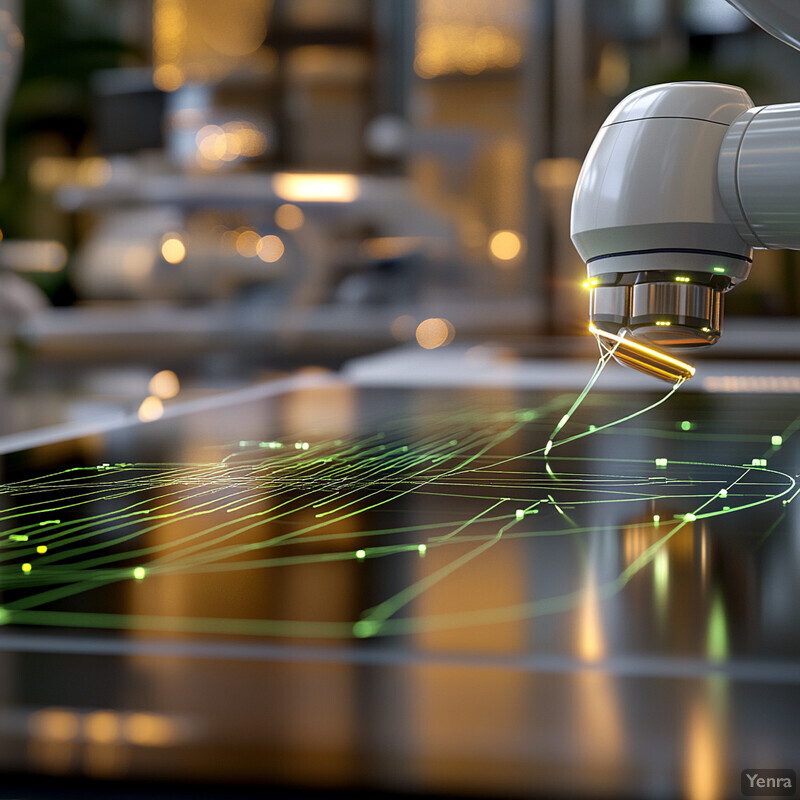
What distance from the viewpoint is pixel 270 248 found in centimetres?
214

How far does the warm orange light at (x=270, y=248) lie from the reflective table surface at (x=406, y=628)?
5.68ft

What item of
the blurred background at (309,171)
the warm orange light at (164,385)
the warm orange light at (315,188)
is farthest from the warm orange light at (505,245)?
the warm orange light at (164,385)

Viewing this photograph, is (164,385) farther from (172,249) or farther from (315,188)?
(315,188)

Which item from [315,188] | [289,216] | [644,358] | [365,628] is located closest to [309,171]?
[315,188]

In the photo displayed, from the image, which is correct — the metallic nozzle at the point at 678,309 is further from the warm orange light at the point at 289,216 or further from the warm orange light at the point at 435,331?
the warm orange light at the point at 289,216

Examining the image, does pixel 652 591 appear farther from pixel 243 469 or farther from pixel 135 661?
pixel 243 469

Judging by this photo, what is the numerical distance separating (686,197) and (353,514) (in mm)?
166

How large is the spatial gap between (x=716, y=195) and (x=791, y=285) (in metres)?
1.57

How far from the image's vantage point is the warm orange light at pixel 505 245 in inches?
92.7

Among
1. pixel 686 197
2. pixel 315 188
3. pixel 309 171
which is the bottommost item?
pixel 686 197

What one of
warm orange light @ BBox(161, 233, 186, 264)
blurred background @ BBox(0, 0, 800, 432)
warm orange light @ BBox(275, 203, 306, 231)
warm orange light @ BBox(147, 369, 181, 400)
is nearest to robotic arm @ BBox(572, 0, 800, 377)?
warm orange light @ BBox(147, 369, 181, 400)

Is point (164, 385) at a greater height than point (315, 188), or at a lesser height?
lesser

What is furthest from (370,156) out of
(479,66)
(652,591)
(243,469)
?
(652,591)

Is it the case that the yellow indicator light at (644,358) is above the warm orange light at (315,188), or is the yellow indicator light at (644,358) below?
below
